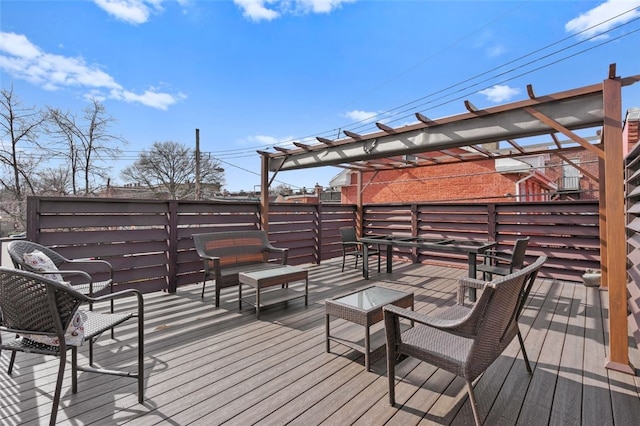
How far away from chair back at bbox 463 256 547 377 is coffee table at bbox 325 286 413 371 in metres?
0.79

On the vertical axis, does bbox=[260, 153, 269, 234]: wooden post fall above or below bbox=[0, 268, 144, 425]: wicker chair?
above

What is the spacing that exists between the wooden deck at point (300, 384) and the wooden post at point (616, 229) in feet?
0.71

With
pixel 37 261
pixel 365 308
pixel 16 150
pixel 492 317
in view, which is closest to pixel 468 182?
pixel 365 308

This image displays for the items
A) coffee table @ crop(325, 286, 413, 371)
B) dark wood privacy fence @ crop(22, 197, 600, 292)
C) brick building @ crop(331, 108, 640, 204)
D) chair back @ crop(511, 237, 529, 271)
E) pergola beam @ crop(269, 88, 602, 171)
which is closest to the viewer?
coffee table @ crop(325, 286, 413, 371)

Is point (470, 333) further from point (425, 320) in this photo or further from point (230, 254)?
point (230, 254)

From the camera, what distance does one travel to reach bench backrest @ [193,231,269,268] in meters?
4.04

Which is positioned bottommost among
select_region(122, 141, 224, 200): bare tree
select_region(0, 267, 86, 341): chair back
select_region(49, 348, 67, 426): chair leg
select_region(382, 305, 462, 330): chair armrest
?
select_region(49, 348, 67, 426): chair leg

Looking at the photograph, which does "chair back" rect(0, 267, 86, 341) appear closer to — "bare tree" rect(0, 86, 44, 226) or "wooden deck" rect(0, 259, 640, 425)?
"wooden deck" rect(0, 259, 640, 425)

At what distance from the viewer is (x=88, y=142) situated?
11250 mm

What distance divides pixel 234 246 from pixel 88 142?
1082 cm

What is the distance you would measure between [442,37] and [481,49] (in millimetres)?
1149

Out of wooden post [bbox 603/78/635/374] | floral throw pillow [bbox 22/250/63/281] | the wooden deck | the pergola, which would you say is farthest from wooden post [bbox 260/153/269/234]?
wooden post [bbox 603/78/635/374]

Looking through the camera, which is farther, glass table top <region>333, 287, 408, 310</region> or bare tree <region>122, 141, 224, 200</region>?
bare tree <region>122, 141, 224, 200</region>

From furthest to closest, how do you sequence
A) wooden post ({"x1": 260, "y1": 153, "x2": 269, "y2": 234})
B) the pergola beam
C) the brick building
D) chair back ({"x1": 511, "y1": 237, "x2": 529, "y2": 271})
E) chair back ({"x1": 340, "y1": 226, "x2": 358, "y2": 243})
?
the brick building
chair back ({"x1": 340, "y1": 226, "x2": 358, "y2": 243})
wooden post ({"x1": 260, "y1": 153, "x2": 269, "y2": 234})
chair back ({"x1": 511, "y1": 237, "x2": 529, "y2": 271})
the pergola beam
